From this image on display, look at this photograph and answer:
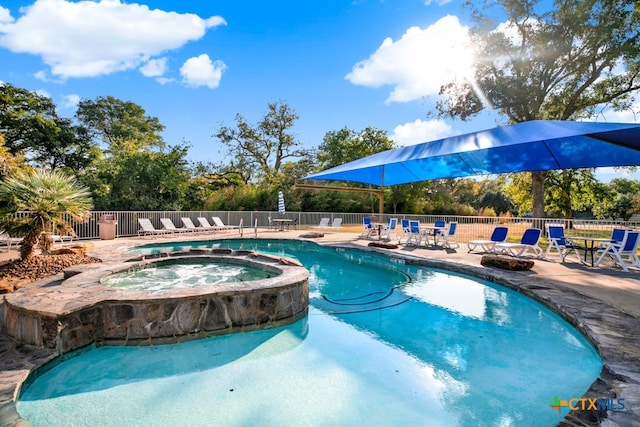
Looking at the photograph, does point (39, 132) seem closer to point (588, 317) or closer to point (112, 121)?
point (112, 121)

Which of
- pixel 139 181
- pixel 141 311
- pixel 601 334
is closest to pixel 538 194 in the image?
pixel 601 334

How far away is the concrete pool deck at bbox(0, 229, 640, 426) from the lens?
91.0 inches

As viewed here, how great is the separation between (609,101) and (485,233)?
8.54 m

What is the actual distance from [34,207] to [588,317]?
8362mm

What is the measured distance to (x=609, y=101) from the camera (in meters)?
14.3

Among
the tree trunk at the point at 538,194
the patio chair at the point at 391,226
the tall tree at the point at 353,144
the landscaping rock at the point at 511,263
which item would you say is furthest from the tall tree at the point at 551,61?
the landscaping rock at the point at 511,263

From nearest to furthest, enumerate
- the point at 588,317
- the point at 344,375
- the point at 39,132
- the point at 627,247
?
1. the point at 344,375
2. the point at 588,317
3. the point at 627,247
4. the point at 39,132

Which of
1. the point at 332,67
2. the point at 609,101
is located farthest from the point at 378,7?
the point at 609,101

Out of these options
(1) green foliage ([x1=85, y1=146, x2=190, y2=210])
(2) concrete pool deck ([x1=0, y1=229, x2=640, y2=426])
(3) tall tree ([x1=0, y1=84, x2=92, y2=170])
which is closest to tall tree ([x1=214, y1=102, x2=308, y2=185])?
(3) tall tree ([x1=0, y1=84, x2=92, y2=170])

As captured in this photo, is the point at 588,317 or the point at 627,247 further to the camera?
the point at 627,247

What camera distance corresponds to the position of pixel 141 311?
12.1 feet

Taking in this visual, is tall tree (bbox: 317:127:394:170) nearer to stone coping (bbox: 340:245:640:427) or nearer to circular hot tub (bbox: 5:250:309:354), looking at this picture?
stone coping (bbox: 340:245:640:427)

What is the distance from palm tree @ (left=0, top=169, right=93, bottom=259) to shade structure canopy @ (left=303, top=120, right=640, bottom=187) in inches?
305

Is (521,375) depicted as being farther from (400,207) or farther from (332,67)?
(400,207)
